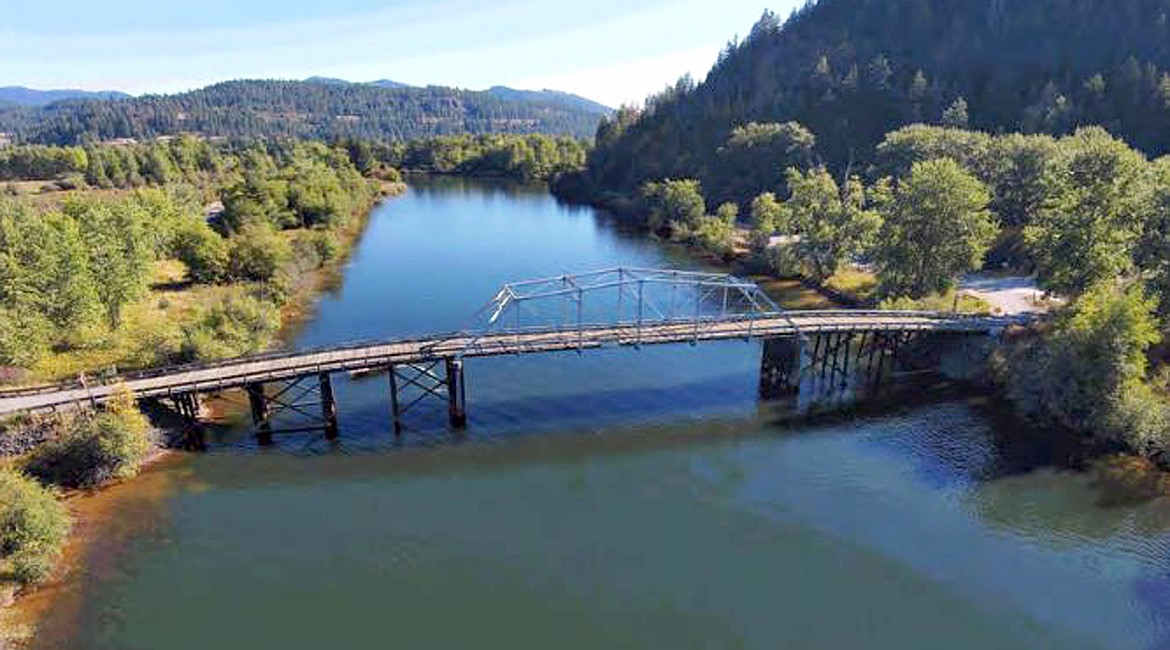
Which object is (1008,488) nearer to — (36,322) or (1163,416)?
(1163,416)

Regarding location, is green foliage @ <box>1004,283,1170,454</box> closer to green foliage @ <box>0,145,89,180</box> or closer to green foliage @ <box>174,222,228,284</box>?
green foliage @ <box>174,222,228,284</box>

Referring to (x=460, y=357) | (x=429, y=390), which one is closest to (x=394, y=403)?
(x=429, y=390)

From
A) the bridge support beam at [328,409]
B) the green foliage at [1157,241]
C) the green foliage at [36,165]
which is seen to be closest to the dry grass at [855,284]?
the green foliage at [1157,241]

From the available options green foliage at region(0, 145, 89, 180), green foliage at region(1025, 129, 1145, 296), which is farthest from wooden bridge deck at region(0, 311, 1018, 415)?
green foliage at region(0, 145, 89, 180)

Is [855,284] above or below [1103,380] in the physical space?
below

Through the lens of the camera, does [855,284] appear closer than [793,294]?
Yes

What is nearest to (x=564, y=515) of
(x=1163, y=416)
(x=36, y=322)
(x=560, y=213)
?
(x=1163, y=416)

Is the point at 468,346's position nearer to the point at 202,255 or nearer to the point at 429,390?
the point at 429,390

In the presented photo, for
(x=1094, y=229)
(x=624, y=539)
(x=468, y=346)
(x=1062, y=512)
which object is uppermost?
(x=1094, y=229)
